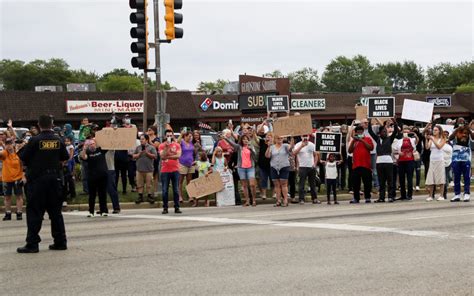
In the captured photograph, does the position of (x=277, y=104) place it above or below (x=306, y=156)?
above

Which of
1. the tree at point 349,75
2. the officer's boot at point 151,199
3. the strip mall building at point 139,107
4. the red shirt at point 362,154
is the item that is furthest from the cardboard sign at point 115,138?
the tree at point 349,75

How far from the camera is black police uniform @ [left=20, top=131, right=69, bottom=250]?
429 inches

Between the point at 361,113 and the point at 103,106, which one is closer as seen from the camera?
the point at 361,113

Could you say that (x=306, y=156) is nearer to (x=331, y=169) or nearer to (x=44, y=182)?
(x=331, y=169)

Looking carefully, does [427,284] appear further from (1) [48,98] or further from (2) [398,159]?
(1) [48,98]

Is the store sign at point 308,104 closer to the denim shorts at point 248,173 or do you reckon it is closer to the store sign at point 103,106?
the store sign at point 103,106

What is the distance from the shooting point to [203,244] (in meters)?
11.3

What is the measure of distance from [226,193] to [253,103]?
29.3 feet

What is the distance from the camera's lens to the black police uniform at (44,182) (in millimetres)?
10898

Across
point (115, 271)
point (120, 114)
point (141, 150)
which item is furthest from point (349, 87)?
point (115, 271)

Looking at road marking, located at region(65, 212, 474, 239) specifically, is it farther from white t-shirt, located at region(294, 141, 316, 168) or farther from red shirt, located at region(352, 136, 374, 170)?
red shirt, located at region(352, 136, 374, 170)

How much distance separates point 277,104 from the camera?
2364cm

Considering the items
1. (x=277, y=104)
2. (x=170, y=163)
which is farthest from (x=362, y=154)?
(x=277, y=104)

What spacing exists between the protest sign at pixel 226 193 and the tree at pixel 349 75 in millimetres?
132473
